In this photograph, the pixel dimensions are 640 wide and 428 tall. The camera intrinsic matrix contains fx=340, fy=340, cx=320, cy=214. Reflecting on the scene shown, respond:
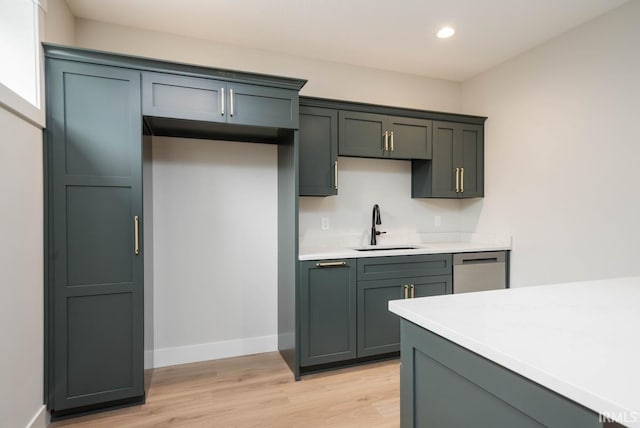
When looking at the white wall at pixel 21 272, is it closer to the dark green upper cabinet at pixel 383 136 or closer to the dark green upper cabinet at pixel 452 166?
the dark green upper cabinet at pixel 383 136

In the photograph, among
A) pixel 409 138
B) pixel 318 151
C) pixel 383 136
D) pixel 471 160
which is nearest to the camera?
pixel 318 151

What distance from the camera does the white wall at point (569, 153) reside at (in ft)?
7.97

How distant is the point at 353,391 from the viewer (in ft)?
8.00

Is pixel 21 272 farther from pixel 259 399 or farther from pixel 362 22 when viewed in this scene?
pixel 362 22

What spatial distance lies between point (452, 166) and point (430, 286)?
127cm

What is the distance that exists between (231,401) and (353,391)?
0.85 m

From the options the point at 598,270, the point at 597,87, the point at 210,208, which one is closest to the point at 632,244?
the point at 598,270

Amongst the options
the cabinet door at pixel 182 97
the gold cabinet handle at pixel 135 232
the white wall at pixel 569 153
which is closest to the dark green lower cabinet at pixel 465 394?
the gold cabinet handle at pixel 135 232

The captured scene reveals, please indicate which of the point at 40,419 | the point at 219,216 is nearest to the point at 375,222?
the point at 219,216

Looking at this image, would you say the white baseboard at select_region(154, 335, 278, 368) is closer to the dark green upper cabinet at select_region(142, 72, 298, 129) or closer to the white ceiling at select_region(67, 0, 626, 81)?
the dark green upper cabinet at select_region(142, 72, 298, 129)

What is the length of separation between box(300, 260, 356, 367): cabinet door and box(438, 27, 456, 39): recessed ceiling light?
80.0 inches

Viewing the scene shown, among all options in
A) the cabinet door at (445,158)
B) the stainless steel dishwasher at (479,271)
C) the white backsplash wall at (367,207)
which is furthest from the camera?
the cabinet door at (445,158)

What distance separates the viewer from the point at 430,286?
3.01 meters

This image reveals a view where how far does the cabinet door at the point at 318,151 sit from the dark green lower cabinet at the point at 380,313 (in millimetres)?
897
